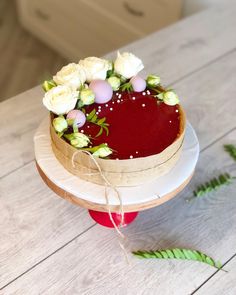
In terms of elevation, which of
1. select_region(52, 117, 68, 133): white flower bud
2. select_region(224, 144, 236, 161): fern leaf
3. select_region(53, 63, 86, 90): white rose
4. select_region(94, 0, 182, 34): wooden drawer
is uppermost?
select_region(53, 63, 86, 90): white rose

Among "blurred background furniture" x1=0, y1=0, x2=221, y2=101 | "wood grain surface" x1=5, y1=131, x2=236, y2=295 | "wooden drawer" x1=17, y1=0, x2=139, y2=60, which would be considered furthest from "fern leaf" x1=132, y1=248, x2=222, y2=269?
"wooden drawer" x1=17, y1=0, x2=139, y2=60

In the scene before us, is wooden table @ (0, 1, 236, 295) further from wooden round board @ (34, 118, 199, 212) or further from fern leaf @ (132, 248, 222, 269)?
wooden round board @ (34, 118, 199, 212)

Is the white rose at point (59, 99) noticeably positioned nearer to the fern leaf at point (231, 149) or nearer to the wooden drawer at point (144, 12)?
the fern leaf at point (231, 149)

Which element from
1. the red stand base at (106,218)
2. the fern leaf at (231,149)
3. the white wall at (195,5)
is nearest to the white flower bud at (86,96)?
the red stand base at (106,218)

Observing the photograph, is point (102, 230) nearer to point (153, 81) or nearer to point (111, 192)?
point (111, 192)

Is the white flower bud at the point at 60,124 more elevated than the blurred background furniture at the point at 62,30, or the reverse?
the white flower bud at the point at 60,124
